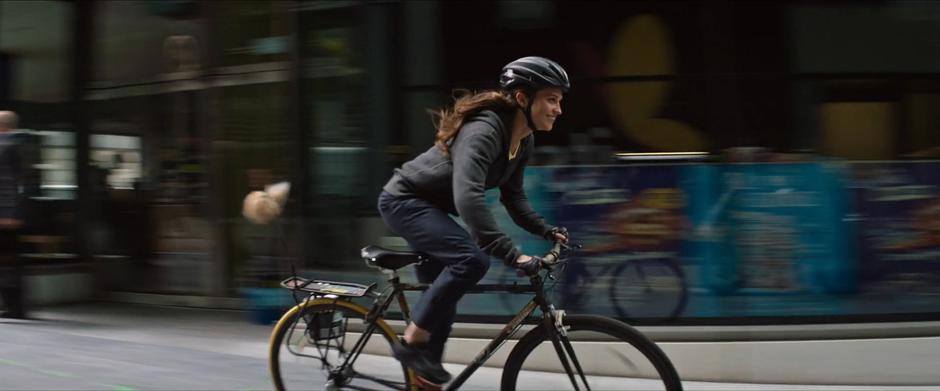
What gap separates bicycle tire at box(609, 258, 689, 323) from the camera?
5.88 meters

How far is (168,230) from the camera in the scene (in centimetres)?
A: 844

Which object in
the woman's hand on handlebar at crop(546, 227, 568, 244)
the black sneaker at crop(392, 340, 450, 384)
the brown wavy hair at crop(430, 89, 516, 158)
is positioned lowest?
the black sneaker at crop(392, 340, 450, 384)

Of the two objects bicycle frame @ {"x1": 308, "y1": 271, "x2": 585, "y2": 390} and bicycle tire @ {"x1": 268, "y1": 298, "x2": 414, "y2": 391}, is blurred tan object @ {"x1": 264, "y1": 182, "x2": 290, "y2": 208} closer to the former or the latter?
bicycle tire @ {"x1": 268, "y1": 298, "x2": 414, "y2": 391}

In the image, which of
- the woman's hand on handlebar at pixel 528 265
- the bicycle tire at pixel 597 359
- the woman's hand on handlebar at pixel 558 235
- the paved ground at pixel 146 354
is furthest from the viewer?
the paved ground at pixel 146 354

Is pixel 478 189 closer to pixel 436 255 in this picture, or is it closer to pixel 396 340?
pixel 436 255

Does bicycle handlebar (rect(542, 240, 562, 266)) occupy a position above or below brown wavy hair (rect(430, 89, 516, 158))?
below

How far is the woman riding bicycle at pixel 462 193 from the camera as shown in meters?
3.70

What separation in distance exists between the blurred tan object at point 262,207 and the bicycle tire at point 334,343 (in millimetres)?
2804

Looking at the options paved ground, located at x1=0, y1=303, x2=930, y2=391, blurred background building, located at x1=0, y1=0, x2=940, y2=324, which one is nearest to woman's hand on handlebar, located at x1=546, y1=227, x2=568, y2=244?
paved ground, located at x1=0, y1=303, x2=930, y2=391

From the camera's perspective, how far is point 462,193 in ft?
12.0

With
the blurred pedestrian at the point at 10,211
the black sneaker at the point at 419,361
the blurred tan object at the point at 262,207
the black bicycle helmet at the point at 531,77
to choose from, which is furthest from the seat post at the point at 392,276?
the blurred pedestrian at the point at 10,211

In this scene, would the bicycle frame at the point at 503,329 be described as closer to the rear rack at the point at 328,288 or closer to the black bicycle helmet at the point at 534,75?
the rear rack at the point at 328,288

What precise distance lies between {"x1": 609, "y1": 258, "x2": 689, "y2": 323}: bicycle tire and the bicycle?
1862 millimetres

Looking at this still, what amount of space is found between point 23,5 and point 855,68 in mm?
7227
